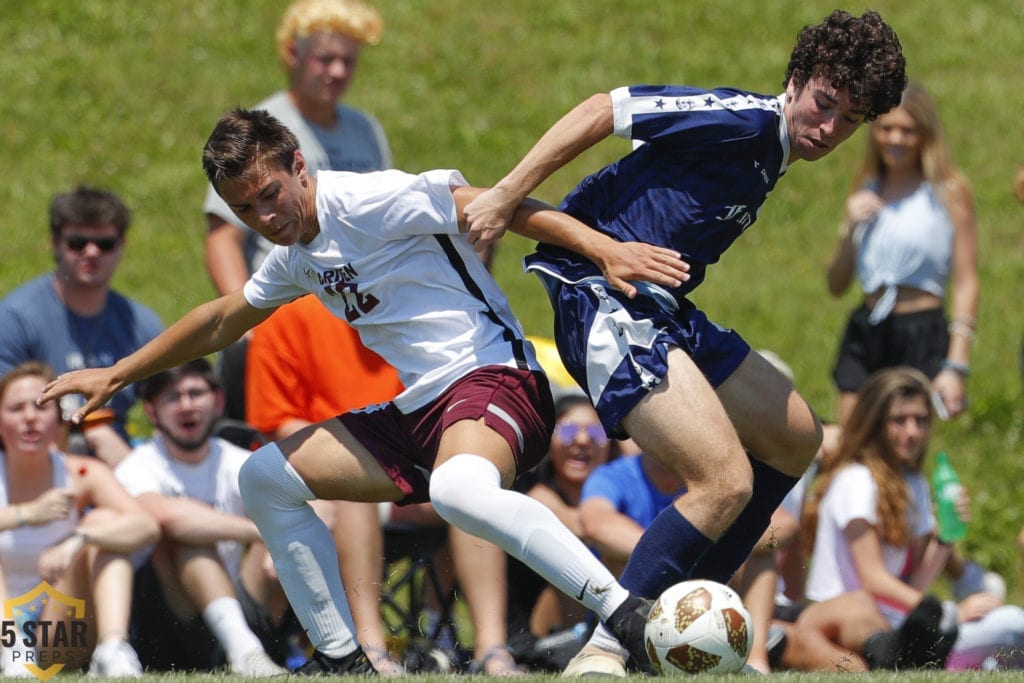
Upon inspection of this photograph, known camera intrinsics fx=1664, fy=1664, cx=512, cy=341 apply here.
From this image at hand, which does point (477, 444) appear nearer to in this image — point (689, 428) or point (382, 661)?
point (689, 428)

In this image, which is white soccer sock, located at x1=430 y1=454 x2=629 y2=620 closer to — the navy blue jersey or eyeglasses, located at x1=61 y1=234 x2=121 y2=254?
the navy blue jersey

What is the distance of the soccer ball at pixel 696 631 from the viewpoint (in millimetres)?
4629

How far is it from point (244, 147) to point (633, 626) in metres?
1.82

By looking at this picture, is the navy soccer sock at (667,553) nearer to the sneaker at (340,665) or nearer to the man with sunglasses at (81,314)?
the sneaker at (340,665)

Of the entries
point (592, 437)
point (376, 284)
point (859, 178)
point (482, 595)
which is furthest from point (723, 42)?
point (376, 284)

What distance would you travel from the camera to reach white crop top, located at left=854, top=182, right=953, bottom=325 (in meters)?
Answer: 8.21

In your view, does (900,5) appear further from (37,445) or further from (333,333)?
(37,445)

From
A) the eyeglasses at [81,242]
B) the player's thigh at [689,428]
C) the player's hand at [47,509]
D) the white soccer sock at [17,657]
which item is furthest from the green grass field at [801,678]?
the eyeglasses at [81,242]

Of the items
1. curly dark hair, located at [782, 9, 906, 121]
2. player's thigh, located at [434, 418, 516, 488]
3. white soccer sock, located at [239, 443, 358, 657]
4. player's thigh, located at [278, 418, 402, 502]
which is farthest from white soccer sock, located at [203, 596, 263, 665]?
curly dark hair, located at [782, 9, 906, 121]

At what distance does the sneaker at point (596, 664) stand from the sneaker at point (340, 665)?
719 mm

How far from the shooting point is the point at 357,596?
6277mm

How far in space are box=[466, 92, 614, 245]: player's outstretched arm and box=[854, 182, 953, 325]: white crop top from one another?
363cm

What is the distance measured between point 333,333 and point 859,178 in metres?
3.00

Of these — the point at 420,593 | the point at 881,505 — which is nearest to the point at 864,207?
the point at 881,505
